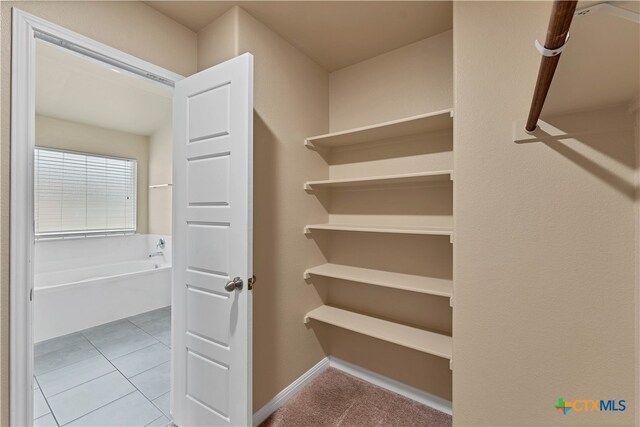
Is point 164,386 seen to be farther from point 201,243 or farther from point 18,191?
point 18,191

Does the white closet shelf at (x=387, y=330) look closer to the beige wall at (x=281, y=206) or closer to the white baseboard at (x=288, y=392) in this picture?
the beige wall at (x=281, y=206)

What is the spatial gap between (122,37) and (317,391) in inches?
101

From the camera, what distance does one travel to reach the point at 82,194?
12.0 ft

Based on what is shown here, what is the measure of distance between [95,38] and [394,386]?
2833 mm


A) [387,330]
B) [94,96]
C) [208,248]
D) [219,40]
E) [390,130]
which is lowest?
[387,330]

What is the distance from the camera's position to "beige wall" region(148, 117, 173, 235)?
389 centimetres

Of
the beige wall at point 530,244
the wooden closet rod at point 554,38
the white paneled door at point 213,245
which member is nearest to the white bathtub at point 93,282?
the white paneled door at point 213,245

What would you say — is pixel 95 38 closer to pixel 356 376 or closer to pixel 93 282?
pixel 93 282

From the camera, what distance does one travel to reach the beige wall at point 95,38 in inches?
42.3

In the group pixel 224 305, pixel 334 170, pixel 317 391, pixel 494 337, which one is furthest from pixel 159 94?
pixel 494 337

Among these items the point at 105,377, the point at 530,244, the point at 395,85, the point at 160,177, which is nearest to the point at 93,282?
the point at 105,377

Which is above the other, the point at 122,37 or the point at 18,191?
the point at 122,37

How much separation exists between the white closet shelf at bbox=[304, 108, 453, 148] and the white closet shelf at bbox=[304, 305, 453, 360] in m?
1.34

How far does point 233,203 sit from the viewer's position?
1351 millimetres
